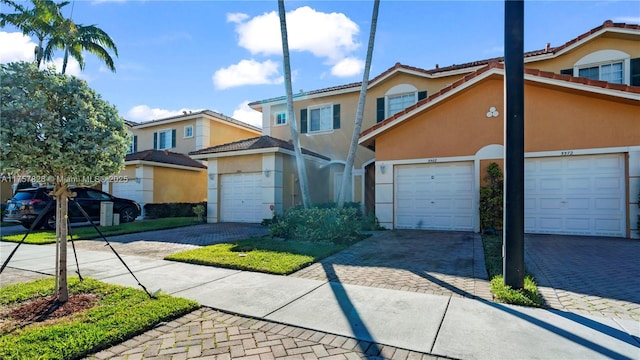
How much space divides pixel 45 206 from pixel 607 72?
70.9 ft

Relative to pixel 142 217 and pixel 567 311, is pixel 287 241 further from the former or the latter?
pixel 142 217

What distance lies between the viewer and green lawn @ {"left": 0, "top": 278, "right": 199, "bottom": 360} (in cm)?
315

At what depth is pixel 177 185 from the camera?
778 inches

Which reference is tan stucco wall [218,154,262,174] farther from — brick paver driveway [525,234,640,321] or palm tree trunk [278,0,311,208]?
brick paver driveway [525,234,640,321]

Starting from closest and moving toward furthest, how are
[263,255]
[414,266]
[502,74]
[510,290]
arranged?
1. [510,290]
2. [414,266]
3. [263,255]
4. [502,74]

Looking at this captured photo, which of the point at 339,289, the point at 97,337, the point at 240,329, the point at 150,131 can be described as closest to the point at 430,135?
the point at 339,289

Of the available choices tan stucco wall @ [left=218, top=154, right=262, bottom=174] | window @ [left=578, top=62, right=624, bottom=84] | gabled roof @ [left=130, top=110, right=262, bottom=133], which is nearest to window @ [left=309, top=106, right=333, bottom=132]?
tan stucco wall @ [left=218, top=154, right=262, bottom=174]

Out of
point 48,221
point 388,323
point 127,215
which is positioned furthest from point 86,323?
point 127,215

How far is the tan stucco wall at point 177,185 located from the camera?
18469 millimetres

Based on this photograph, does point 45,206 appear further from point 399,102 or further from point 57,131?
point 399,102

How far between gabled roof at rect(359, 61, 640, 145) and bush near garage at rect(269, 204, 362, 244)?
3.85 m

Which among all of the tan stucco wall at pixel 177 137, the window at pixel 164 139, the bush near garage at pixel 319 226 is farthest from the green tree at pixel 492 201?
the window at pixel 164 139

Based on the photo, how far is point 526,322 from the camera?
3775 mm

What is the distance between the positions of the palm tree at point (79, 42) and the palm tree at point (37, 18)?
33 centimetres
